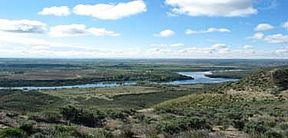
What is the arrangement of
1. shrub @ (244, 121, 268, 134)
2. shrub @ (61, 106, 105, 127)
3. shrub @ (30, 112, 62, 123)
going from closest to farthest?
shrub @ (244, 121, 268, 134) → shrub @ (30, 112, 62, 123) → shrub @ (61, 106, 105, 127)

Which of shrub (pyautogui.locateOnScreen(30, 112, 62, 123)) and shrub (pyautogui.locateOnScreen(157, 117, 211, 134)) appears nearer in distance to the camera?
shrub (pyautogui.locateOnScreen(157, 117, 211, 134))

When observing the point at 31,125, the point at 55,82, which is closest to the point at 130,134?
the point at 31,125

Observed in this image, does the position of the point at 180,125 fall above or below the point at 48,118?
above

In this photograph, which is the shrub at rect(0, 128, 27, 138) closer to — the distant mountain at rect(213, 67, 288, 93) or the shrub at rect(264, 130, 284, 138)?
the shrub at rect(264, 130, 284, 138)

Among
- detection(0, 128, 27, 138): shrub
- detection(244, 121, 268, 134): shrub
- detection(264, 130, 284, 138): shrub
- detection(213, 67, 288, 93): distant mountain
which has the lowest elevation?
detection(213, 67, 288, 93): distant mountain

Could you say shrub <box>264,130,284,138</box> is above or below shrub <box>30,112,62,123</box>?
above

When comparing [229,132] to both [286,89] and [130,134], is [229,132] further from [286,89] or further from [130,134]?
[286,89]

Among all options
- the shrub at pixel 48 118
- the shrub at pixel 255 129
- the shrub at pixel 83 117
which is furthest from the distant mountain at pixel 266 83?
the shrub at pixel 255 129

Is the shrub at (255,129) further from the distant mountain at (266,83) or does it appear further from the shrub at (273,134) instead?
the distant mountain at (266,83)

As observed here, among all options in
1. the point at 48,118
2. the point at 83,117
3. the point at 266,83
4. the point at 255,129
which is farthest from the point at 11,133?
the point at 266,83

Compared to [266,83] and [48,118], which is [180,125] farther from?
[266,83]

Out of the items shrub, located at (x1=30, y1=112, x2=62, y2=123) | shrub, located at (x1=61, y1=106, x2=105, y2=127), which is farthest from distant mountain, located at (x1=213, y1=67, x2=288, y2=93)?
shrub, located at (x1=30, y1=112, x2=62, y2=123)
